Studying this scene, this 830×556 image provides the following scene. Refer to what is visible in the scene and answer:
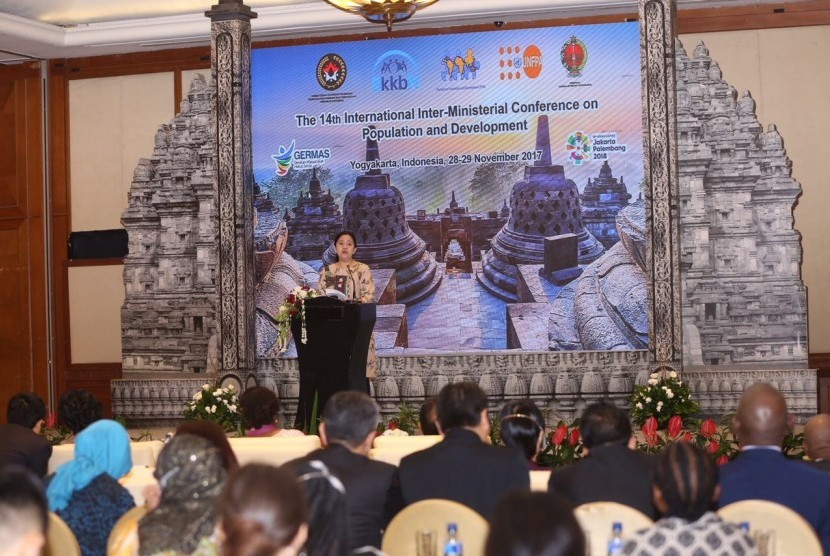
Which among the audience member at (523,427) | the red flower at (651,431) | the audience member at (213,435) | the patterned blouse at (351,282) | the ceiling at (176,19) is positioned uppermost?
the ceiling at (176,19)

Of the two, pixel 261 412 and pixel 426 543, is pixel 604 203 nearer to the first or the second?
pixel 261 412

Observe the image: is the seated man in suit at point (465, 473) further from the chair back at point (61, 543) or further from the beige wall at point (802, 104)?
the beige wall at point (802, 104)

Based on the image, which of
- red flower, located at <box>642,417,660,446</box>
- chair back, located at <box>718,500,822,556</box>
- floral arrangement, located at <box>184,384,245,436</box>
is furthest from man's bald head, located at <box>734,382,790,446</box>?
floral arrangement, located at <box>184,384,245,436</box>

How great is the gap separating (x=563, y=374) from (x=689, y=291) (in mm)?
1459

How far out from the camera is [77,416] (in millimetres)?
6000

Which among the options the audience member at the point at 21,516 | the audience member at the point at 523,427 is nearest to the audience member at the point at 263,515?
the audience member at the point at 21,516

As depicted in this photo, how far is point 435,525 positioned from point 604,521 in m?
0.51

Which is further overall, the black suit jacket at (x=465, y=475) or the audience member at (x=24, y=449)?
the audience member at (x=24, y=449)

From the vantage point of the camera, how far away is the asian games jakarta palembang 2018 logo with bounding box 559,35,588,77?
11.5m

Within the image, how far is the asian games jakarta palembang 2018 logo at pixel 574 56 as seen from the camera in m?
11.5

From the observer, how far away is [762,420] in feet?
13.8

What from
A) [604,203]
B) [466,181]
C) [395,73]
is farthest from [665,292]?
[395,73]

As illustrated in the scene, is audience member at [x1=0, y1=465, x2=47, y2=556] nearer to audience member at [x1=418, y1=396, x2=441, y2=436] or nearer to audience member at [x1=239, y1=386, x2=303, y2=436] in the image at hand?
audience member at [x1=418, y1=396, x2=441, y2=436]

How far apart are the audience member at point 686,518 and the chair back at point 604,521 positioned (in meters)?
0.23
